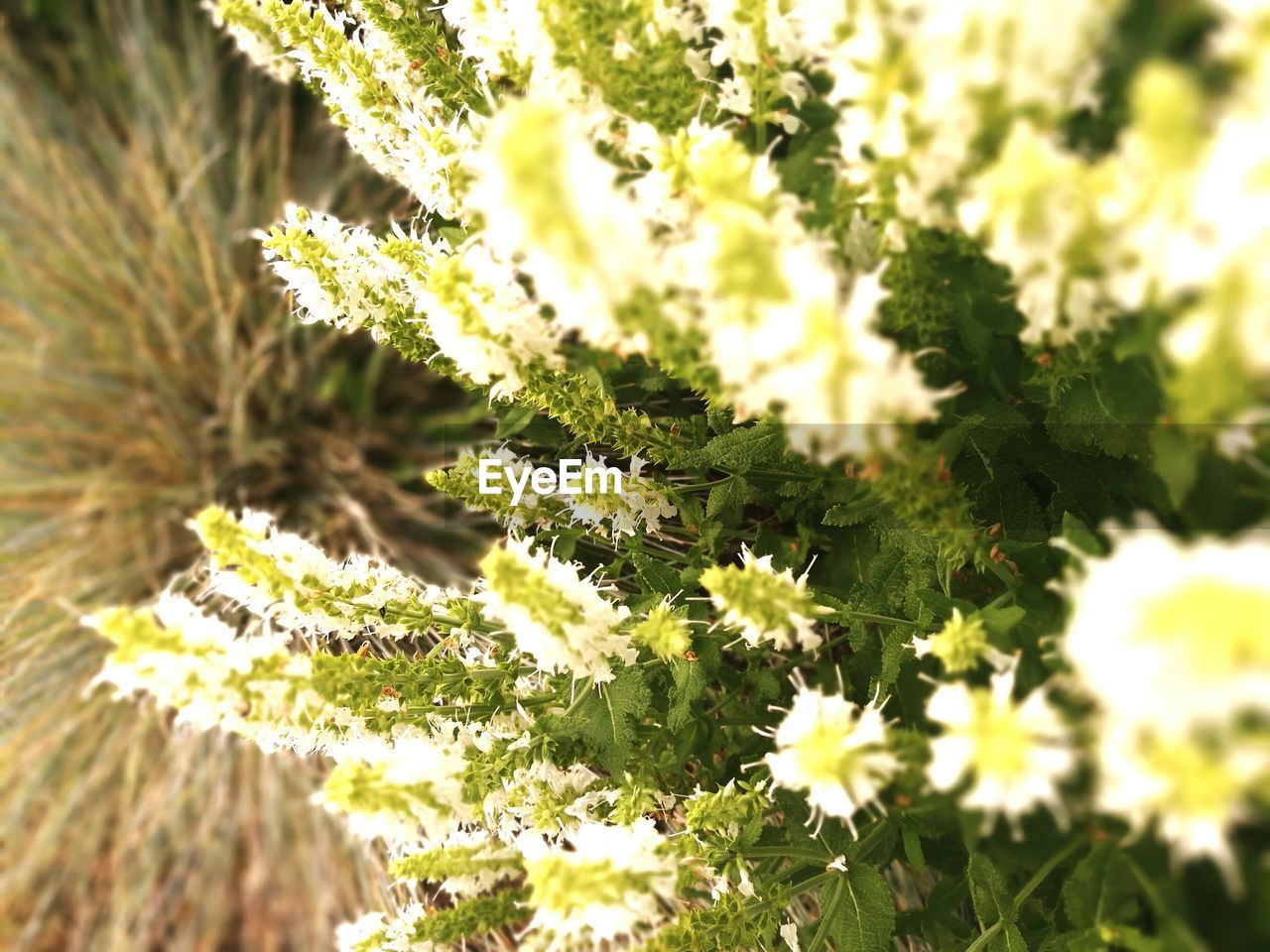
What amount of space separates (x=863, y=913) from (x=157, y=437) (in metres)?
1.92

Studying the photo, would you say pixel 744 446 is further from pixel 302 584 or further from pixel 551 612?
pixel 302 584

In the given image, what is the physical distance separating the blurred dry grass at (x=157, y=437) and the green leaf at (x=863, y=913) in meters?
1.23

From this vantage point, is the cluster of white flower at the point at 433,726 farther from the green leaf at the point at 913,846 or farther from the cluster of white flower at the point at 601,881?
the green leaf at the point at 913,846

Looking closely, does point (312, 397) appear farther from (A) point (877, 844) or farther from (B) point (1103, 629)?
(B) point (1103, 629)

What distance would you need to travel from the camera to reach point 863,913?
0.83m

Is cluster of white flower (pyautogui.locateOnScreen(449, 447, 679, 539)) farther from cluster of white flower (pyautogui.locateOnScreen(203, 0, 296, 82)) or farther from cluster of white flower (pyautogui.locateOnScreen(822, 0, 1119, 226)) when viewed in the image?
cluster of white flower (pyautogui.locateOnScreen(203, 0, 296, 82))

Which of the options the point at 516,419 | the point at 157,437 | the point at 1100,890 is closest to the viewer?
the point at 1100,890

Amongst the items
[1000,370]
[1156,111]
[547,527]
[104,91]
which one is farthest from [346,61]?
[104,91]

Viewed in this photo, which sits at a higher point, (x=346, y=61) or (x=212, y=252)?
(x=212, y=252)

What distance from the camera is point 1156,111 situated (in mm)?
363

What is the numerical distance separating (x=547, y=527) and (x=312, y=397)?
4.68 feet

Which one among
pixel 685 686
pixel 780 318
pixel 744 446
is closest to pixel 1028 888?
pixel 685 686
